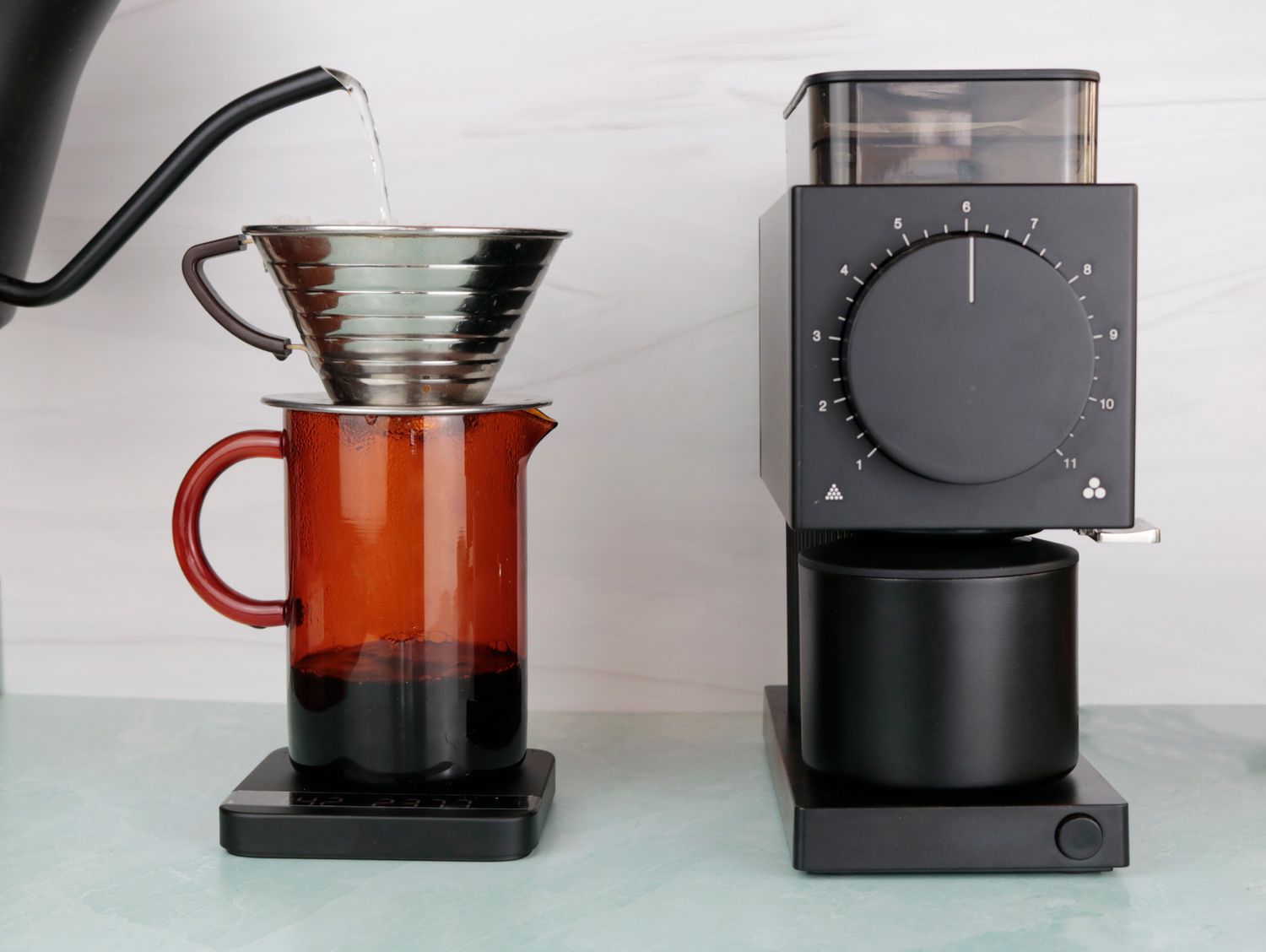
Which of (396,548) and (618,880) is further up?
(396,548)

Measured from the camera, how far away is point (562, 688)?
92 cm

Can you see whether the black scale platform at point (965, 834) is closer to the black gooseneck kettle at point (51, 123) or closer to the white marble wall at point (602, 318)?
the white marble wall at point (602, 318)

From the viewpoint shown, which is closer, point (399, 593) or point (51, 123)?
point (399, 593)

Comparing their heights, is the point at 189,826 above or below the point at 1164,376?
below

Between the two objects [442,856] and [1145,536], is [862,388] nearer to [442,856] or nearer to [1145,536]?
[1145,536]

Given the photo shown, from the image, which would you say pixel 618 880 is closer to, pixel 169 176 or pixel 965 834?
pixel 965 834

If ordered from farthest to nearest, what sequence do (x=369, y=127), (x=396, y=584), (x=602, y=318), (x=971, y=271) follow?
(x=602, y=318) < (x=369, y=127) < (x=396, y=584) < (x=971, y=271)

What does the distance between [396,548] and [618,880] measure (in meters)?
0.20

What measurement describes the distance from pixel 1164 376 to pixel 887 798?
43 centimetres

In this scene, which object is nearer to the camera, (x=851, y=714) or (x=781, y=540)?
(x=851, y=714)

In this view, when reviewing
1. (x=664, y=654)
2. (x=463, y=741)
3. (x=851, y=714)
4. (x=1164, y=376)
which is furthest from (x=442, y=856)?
(x=1164, y=376)

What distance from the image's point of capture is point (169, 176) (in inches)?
30.0

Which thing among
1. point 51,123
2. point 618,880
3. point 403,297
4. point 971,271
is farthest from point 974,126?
point 51,123

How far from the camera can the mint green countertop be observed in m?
0.55
